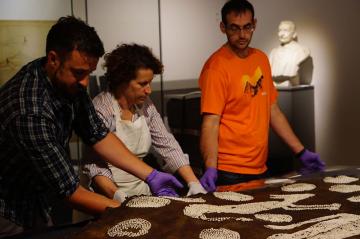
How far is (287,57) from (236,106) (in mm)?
1887

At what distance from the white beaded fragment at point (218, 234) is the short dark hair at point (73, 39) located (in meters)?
0.57

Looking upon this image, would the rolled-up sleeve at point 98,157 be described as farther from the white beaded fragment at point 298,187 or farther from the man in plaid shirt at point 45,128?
the white beaded fragment at point 298,187

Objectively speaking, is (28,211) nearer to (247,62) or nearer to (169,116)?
(247,62)

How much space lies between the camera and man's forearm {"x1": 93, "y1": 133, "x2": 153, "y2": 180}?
1771 millimetres

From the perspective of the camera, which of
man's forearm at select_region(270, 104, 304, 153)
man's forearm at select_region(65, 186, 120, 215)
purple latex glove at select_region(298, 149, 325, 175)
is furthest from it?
man's forearm at select_region(270, 104, 304, 153)

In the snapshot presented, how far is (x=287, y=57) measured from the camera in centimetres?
393

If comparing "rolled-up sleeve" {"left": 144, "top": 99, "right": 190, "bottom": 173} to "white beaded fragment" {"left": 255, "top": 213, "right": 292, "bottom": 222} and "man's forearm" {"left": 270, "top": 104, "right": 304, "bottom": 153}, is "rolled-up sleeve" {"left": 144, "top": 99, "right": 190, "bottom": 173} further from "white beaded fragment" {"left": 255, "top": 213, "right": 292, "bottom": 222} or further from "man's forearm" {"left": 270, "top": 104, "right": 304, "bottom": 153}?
"white beaded fragment" {"left": 255, "top": 213, "right": 292, "bottom": 222}

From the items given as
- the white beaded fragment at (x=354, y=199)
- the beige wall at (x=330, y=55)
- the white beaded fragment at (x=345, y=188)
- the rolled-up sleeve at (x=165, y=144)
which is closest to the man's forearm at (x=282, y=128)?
the rolled-up sleeve at (x=165, y=144)

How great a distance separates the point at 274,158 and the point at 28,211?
2372 millimetres

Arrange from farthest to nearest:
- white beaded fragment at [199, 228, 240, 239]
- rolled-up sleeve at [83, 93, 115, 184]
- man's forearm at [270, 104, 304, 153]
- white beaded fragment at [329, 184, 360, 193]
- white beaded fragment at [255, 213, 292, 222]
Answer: man's forearm at [270, 104, 304, 153], rolled-up sleeve at [83, 93, 115, 184], white beaded fragment at [329, 184, 360, 193], white beaded fragment at [255, 213, 292, 222], white beaded fragment at [199, 228, 240, 239]

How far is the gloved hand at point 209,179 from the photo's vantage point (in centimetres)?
196

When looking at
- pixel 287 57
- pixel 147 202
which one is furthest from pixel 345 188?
pixel 287 57

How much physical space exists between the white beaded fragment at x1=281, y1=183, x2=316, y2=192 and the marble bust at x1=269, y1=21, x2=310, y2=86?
235 cm

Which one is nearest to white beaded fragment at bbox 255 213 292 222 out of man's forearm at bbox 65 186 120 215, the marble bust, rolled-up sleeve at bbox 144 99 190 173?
man's forearm at bbox 65 186 120 215
